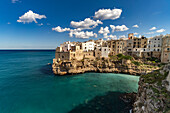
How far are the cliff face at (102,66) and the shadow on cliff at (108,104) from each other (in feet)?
65.3

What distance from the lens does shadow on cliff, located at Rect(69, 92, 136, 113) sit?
16.6 meters

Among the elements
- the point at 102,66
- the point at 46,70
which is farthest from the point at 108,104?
the point at 46,70

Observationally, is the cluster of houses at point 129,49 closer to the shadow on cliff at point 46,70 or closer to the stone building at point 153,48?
the stone building at point 153,48

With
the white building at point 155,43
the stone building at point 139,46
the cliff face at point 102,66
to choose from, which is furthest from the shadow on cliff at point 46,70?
the white building at point 155,43

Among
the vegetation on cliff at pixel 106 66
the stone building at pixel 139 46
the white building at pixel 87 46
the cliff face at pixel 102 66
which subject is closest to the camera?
the vegetation on cliff at pixel 106 66

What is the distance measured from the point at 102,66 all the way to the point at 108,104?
24087 mm

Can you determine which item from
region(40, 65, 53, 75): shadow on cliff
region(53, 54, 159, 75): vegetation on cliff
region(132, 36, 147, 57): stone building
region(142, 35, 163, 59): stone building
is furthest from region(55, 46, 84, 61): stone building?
region(142, 35, 163, 59): stone building

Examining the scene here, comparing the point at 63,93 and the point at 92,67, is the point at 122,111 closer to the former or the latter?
the point at 63,93

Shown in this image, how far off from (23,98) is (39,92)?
4.07 metres

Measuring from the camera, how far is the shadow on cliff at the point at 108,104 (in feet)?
54.4

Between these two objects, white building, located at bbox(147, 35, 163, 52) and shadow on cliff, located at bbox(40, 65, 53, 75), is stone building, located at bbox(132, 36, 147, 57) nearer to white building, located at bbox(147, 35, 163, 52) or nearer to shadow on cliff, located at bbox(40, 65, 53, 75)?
white building, located at bbox(147, 35, 163, 52)

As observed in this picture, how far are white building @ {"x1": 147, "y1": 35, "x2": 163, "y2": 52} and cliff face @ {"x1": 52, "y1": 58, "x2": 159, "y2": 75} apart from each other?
41.7ft

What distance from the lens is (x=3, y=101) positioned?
20.3m

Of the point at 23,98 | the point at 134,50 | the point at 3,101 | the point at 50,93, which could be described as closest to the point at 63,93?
the point at 50,93
